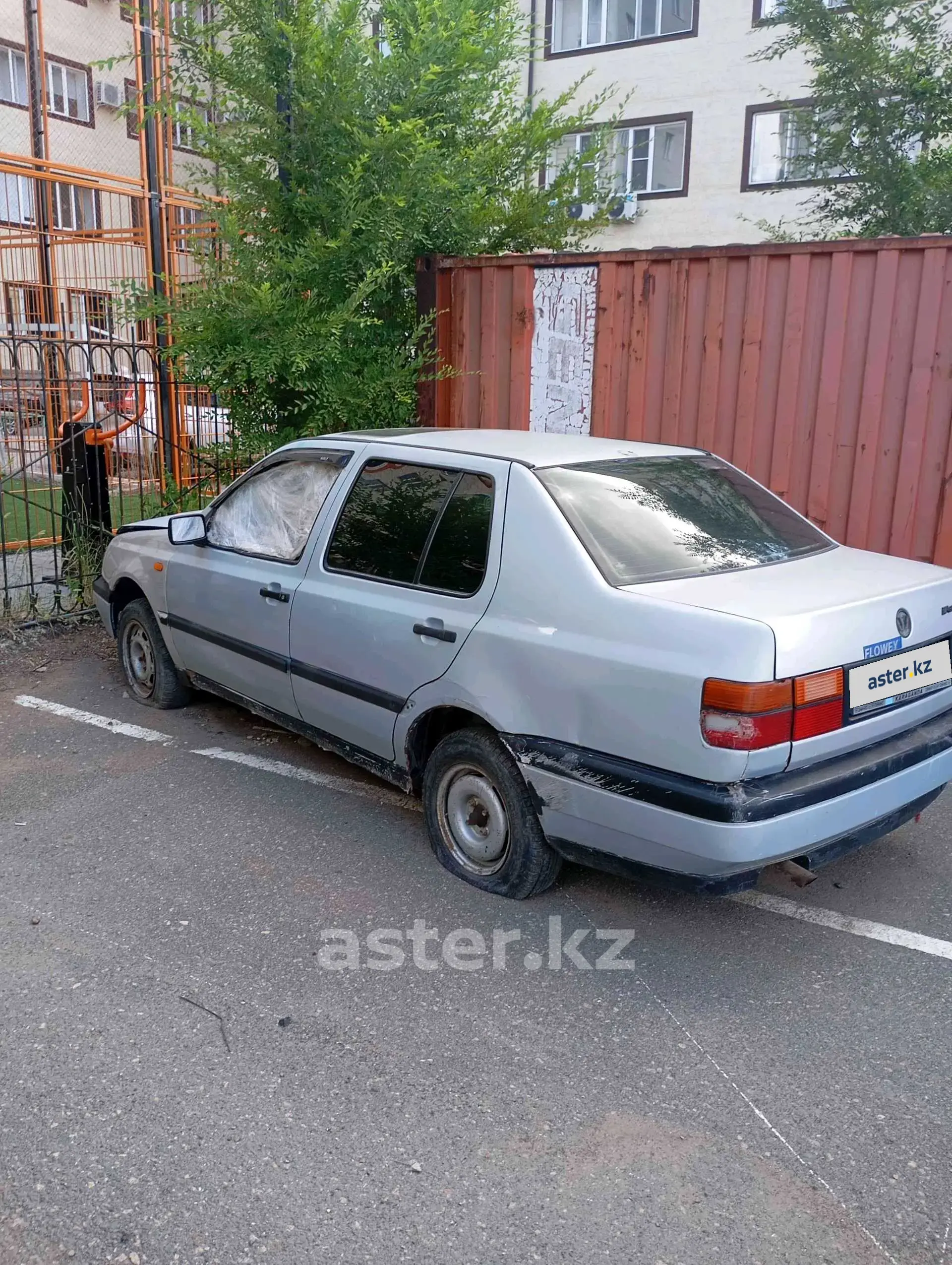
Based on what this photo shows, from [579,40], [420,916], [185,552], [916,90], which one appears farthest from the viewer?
[579,40]

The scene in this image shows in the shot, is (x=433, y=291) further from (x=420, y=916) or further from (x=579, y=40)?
(x=579, y=40)

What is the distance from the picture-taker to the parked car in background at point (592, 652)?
3.00 m

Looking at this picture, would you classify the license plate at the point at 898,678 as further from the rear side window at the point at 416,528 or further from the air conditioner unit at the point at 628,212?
the air conditioner unit at the point at 628,212

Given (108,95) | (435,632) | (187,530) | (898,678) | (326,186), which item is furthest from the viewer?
(108,95)

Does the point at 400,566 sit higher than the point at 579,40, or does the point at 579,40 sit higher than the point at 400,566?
the point at 579,40

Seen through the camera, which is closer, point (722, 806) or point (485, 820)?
point (722, 806)

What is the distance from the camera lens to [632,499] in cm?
371

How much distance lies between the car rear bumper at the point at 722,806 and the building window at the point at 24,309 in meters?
9.96

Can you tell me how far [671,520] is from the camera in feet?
12.1

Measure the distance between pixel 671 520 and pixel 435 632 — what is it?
3.07ft

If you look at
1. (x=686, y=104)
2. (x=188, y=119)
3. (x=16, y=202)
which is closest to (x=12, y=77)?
(x=16, y=202)

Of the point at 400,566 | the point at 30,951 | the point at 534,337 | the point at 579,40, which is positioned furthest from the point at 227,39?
the point at 579,40

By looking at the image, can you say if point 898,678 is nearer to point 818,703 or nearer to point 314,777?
point 818,703

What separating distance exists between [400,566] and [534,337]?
362cm
